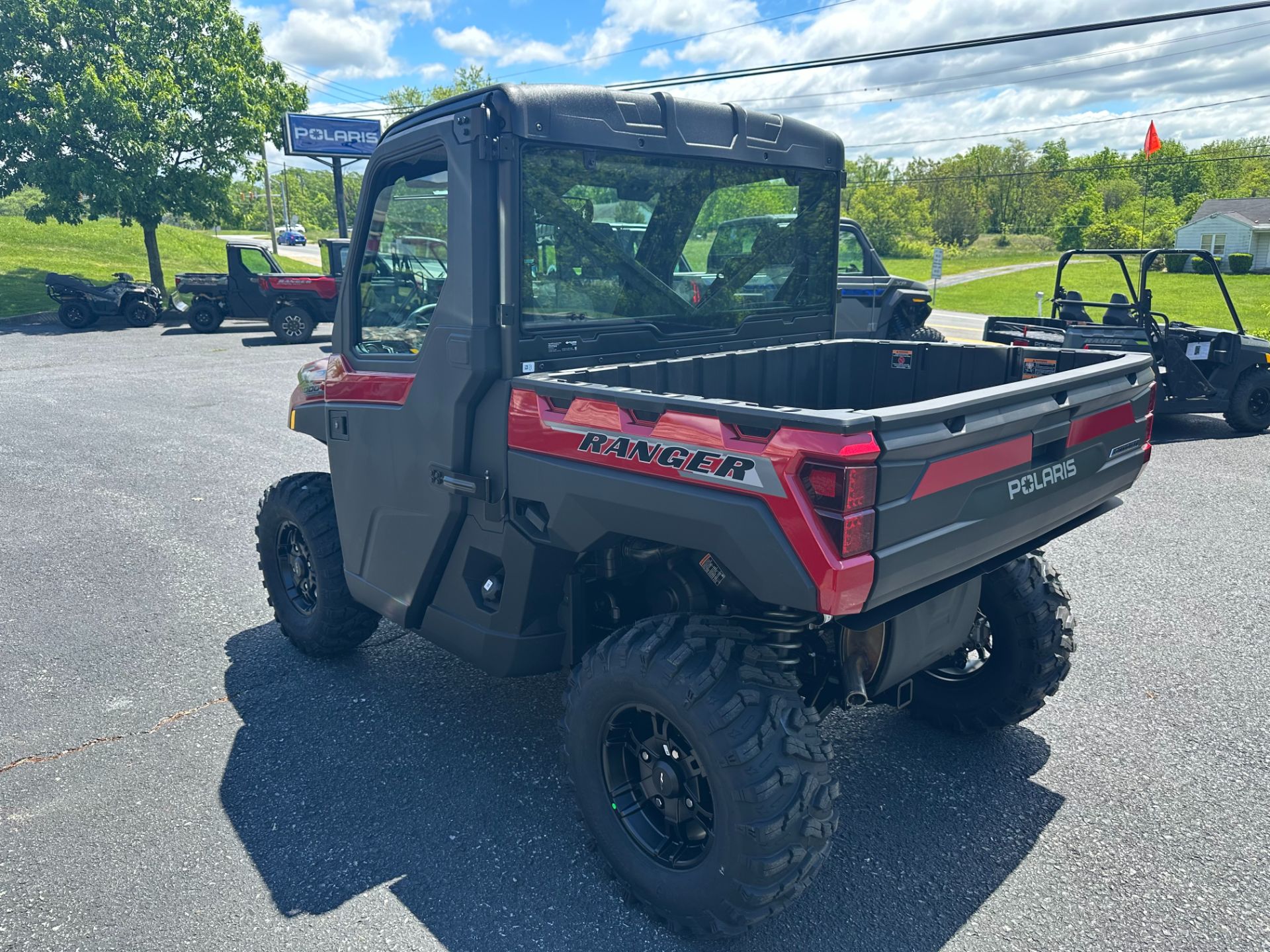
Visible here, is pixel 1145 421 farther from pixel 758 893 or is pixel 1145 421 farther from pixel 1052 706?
pixel 758 893

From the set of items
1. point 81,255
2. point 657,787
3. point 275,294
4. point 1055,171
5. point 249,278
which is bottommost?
point 657,787

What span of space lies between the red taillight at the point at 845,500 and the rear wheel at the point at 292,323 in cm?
1828

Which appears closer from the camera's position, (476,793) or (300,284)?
(476,793)

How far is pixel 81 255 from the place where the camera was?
103 feet

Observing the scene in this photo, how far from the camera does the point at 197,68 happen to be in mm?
22703

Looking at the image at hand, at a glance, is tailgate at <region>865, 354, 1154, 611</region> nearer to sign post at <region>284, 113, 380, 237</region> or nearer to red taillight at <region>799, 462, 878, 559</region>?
red taillight at <region>799, 462, 878, 559</region>

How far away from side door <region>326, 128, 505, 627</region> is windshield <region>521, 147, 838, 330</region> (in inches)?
8.3

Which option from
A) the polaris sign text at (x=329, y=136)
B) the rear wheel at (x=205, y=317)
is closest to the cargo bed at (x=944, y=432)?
the rear wheel at (x=205, y=317)

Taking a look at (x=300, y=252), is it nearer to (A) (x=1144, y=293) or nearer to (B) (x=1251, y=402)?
(A) (x=1144, y=293)

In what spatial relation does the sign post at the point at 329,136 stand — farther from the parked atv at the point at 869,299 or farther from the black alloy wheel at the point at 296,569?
the black alloy wheel at the point at 296,569

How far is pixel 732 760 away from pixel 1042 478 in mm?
1286

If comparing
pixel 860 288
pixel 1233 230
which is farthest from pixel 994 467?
pixel 1233 230

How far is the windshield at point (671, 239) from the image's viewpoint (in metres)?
3.11

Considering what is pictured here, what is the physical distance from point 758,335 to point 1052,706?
212 cm
